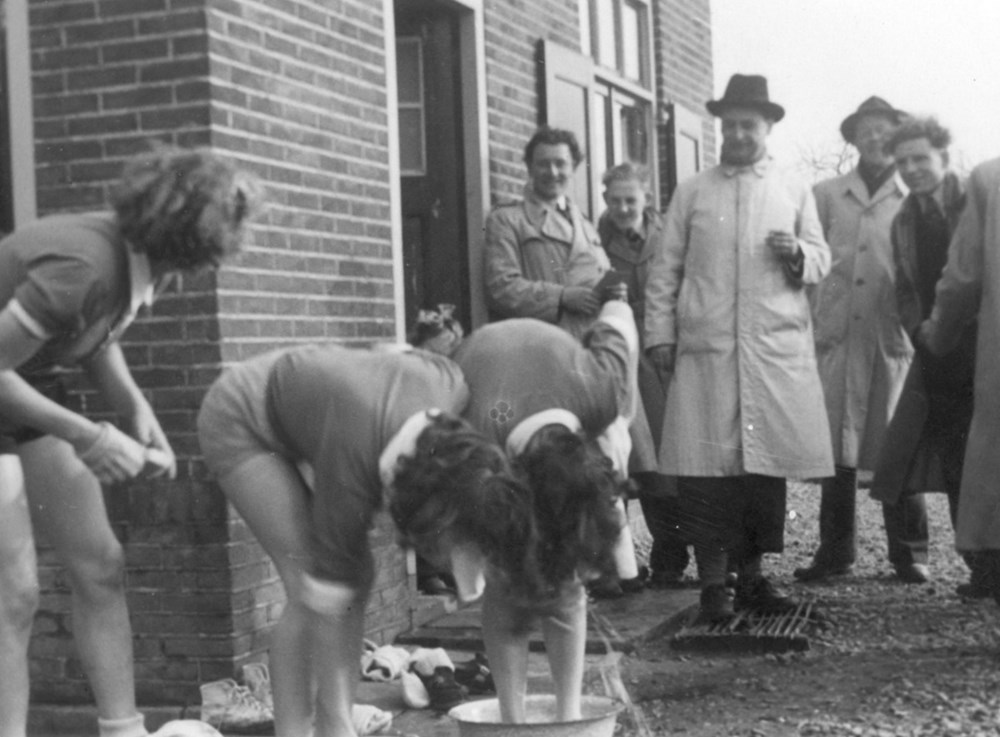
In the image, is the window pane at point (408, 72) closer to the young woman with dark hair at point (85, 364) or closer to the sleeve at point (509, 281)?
the sleeve at point (509, 281)

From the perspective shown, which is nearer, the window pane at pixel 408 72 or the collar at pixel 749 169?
the collar at pixel 749 169

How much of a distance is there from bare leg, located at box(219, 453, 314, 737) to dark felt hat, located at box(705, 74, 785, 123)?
3380 millimetres

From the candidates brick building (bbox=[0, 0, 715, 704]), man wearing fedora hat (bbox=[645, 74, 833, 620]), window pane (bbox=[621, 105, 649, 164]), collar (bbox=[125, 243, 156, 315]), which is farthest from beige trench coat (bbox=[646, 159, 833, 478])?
window pane (bbox=[621, 105, 649, 164])

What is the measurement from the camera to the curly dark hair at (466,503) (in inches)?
139

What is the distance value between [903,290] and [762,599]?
1.61m

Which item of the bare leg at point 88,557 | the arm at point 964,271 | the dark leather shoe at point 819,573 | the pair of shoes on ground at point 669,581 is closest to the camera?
the bare leg at point 88,557

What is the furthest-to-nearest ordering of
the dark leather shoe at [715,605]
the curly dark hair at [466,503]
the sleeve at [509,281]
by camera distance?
the sleeve at [509,281], the dark leather shoe at [715,605], the curly dark hair at [466,503]

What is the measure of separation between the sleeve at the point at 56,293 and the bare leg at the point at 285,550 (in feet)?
1.92

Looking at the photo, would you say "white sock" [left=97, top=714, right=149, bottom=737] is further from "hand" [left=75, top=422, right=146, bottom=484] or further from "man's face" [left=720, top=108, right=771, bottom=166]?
"man's face" [left=720, top=108, right=771, bottom=166]

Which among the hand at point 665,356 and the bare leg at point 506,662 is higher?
the hand at point 665,356

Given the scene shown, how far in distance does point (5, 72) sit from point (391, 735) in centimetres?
262

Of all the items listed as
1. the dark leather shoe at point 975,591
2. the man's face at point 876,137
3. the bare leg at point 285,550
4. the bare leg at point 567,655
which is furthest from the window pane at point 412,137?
the bare leg at point 285,550

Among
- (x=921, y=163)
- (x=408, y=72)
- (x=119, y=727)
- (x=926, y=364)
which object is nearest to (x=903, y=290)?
(x=926, y=364)

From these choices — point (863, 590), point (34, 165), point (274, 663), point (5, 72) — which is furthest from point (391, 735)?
point (863, 590)
